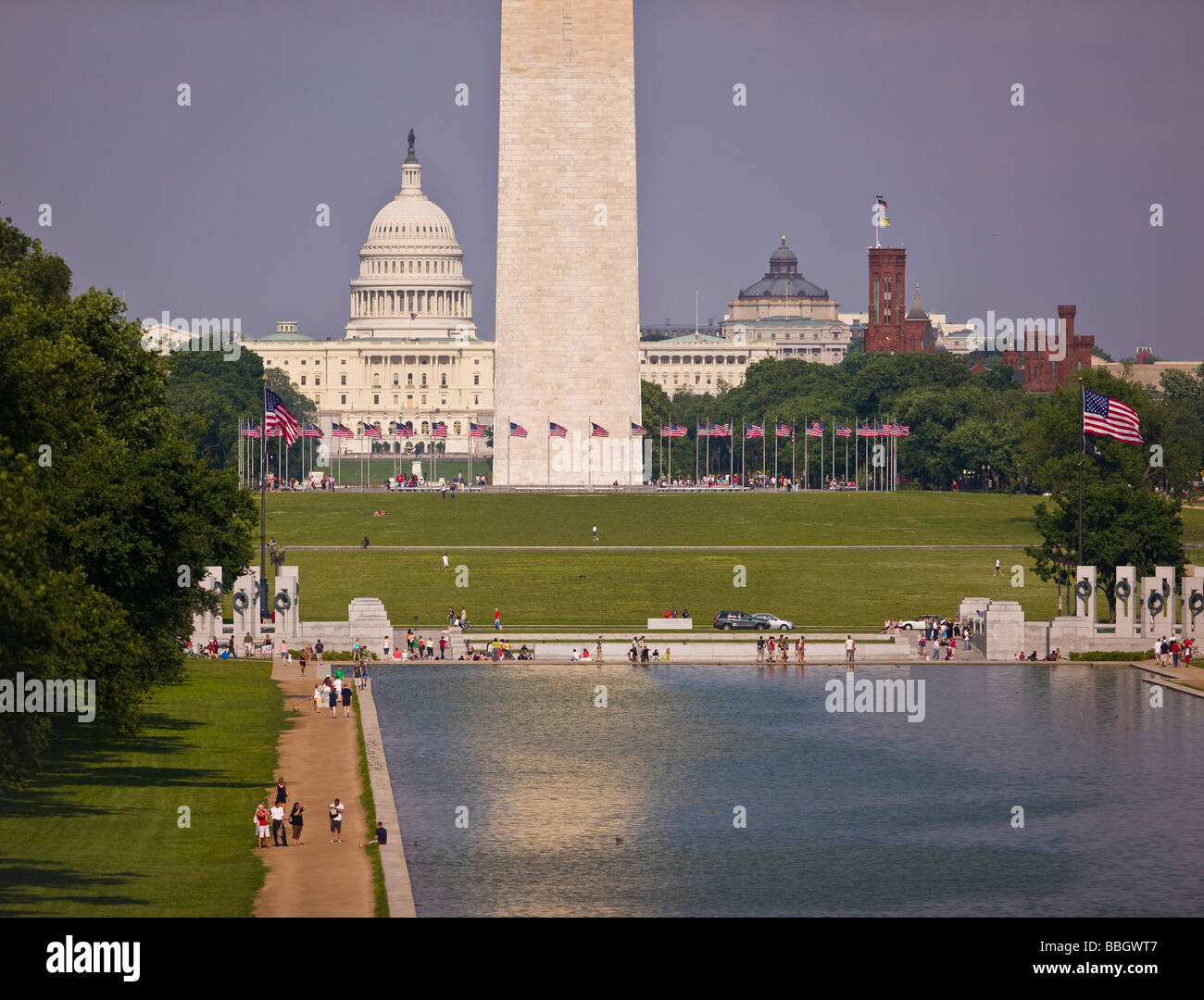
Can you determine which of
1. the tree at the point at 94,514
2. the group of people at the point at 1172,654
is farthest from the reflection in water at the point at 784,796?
the tree at the point at 94,514

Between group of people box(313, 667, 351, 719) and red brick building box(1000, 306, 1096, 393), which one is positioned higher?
red brick building box(1000, 306, 1096, 393)

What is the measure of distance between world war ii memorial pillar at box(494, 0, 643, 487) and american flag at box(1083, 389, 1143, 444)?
47836mm

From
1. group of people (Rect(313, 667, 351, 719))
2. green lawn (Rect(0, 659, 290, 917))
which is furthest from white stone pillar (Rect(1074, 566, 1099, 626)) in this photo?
green lawn (Rect(0, 659, 290, 917))

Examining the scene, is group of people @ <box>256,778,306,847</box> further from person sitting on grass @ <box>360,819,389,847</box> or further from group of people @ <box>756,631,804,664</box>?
group of people @ <box>756,631,804,664</box>

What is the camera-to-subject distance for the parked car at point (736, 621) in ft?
226

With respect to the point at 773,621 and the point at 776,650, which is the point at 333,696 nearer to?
the point at 776,650

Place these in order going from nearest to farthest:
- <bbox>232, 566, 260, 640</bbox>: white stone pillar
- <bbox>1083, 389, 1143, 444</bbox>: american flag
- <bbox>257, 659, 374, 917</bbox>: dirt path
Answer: <bbox>257, 659, 374, 917</bbox>: dirt path → <bbox>232, 566, 260, 640</bbox>: white stone pillar → <bbox>1083, 389, 1143, 444</bbox>: american flag

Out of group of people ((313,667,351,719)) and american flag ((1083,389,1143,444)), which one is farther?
american flag ((1083,389,1143,444))

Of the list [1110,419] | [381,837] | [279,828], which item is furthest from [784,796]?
[1110,419]

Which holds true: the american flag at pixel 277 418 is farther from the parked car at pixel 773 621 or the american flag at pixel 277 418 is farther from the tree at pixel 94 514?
the parked car at pixel 773 621

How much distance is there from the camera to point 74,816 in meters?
36.7

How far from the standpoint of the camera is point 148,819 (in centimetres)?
3678

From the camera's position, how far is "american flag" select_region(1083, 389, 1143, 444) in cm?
6850
